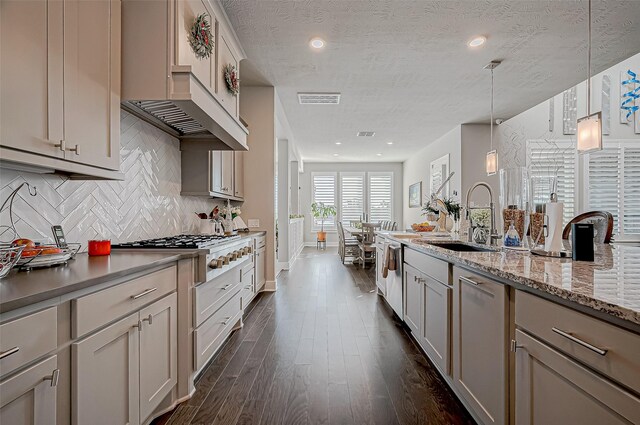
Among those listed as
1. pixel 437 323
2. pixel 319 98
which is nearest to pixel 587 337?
pixel 437 323

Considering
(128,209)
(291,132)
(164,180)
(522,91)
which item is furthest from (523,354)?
(291,132)

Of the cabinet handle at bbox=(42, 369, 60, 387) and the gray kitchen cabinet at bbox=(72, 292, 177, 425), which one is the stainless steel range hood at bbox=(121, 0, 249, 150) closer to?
the gray kitchen cabinet at bbox=(72, 292, 177, 425)

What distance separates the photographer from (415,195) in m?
9.43

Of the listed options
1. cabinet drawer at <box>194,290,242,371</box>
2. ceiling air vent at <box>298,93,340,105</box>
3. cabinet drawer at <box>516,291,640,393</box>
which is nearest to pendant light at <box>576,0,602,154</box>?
cabinet drawer at <box>516,291,640,393</box>

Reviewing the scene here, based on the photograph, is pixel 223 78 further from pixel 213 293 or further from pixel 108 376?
pixel 108 376

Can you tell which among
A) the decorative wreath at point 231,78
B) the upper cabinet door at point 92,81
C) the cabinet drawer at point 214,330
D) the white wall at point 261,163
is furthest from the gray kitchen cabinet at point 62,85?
the white wall at point 261,163

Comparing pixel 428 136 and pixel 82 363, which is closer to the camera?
pixel 82 363

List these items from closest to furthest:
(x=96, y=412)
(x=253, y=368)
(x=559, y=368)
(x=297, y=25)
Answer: (x=559, y=368), (x=96, y=412), (x=253, y=368), (x=297, y=25)

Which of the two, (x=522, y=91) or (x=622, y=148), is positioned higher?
(x=522, y=91)

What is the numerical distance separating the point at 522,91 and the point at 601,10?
75.2 inches

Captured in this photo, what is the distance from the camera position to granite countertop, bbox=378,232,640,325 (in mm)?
857

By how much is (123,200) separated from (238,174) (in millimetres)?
2156

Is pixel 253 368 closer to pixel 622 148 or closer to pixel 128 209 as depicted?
pixel 128 209

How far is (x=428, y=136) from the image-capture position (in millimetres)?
7426
